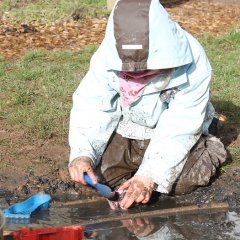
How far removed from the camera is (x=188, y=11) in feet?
37.6

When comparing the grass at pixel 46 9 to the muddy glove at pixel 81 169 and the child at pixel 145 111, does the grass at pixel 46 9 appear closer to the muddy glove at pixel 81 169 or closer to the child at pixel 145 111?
the child at pixel 145 111

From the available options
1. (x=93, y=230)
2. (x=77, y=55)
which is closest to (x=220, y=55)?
(x=77, y=55)

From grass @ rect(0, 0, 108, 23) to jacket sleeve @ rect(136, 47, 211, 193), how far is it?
250 inches

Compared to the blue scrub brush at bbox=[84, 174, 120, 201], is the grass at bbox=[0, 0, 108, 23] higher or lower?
lower

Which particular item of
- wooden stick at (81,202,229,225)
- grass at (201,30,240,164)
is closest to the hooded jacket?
wooden stick at (81,202,229,225)

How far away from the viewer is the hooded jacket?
397 centimetres

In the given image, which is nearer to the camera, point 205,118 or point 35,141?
point 205,118

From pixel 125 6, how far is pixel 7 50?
15.4 feet

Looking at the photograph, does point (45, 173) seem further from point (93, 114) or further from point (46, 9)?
point (46, 9)

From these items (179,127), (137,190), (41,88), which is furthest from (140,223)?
(41,88)

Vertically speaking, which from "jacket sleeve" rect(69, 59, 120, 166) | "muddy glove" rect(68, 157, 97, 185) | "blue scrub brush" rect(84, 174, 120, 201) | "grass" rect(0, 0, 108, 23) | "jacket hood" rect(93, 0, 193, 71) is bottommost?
"grass" rect(0, 0, 108, 23)

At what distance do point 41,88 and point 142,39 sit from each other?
2.87 metres

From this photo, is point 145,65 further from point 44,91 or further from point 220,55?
point 220,55

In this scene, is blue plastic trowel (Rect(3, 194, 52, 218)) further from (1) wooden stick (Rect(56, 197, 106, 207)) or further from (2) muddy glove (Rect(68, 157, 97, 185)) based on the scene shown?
(2) muddy glove (Rect(68, 157, 97, 185))
